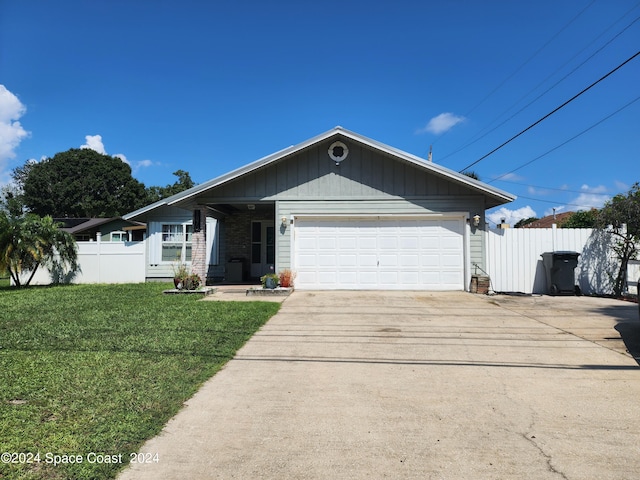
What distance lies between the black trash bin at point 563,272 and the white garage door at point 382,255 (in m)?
2.53

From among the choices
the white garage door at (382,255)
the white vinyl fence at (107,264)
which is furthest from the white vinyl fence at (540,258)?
the white vinyl fence at (107,264)

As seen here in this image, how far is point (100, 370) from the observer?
4.46 metres

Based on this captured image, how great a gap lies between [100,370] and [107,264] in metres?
12.9

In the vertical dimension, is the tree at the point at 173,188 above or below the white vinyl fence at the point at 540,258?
above

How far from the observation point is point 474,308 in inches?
355

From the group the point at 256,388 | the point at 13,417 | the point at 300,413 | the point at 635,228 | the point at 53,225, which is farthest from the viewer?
the point at 53,225

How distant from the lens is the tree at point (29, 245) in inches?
537

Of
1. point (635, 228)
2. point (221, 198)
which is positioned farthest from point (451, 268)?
point (221, 198)

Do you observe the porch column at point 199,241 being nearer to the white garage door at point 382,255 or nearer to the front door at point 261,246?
the white garage door at point 382,255

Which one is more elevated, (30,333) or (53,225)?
(53,225)

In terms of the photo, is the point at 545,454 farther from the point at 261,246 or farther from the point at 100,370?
the point at 261,246

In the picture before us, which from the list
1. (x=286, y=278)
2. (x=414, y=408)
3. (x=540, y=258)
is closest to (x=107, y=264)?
(x=286, y=278)

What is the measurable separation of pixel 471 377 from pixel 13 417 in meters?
4.41

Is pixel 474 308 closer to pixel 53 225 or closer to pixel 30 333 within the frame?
pixel 30 333
